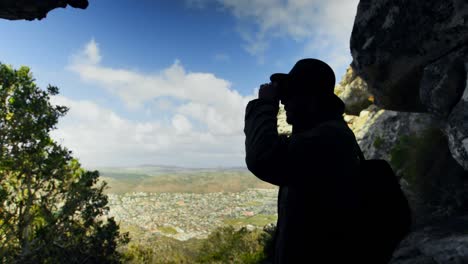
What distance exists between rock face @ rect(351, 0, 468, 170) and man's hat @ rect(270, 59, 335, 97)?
631 centimetres

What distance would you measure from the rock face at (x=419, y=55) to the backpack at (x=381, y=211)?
620 cm

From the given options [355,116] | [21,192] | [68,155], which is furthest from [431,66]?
[21,192]

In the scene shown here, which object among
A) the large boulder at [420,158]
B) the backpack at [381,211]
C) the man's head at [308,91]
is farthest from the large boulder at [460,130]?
the man's head at [308,91]

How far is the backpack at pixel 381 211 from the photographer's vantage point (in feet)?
5.25

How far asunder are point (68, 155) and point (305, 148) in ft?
48.0

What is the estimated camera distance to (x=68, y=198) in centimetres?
1337

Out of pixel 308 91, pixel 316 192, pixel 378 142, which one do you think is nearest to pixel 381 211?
pixel 316 192

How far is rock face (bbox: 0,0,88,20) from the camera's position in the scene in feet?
20.9

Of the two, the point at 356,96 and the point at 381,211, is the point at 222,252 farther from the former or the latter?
the point at 381,211

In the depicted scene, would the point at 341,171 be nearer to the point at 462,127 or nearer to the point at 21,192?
the point at 462,127

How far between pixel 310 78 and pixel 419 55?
23.8 ft

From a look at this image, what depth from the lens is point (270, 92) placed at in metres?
1.92

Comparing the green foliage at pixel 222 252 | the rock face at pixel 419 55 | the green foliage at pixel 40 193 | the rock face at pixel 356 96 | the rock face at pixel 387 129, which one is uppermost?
the rock face at pixel 356 96

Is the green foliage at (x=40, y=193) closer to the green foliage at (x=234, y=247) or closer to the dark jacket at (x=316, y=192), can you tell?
the green foliage at (x=234, y=247)
